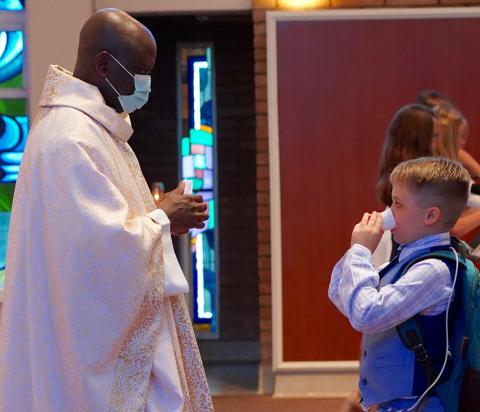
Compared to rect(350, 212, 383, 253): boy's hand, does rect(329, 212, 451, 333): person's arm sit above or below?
below

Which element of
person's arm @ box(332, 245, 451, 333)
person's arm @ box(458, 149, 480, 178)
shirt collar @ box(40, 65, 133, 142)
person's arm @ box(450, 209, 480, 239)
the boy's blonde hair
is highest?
shirt collar @ box(40, 65, 133, 142)

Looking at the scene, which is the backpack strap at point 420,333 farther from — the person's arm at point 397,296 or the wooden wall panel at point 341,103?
the wooden wall panel at point 341,103

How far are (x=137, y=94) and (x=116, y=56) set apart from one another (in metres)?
0.12

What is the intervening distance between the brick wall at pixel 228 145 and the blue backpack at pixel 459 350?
19.4 feet

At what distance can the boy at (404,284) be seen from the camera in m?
2.66

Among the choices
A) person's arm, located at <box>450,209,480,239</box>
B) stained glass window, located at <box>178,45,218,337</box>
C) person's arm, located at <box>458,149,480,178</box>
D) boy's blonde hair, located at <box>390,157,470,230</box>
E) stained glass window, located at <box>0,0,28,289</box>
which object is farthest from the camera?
stained glass window, located at <box>178,45,218,337</box>

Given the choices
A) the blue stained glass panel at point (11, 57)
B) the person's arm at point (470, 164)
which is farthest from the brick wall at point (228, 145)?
the person's arm at point (470, 164)

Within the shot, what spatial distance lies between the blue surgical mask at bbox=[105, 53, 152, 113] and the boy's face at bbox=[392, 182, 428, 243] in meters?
0.73

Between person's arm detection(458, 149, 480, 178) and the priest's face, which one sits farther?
person's arm detection(458, 149, 480, 178)

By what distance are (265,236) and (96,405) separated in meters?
3.89

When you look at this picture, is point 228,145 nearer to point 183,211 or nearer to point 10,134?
point 10,134

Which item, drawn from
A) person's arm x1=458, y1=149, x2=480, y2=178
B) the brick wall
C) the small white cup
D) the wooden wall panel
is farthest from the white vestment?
the brick wall

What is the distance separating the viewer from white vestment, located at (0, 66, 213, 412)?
2686mm

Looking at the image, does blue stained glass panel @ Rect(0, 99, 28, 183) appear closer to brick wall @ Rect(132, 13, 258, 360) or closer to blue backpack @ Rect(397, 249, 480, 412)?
brick wall @ Rect(132, 13, 258, 360)
